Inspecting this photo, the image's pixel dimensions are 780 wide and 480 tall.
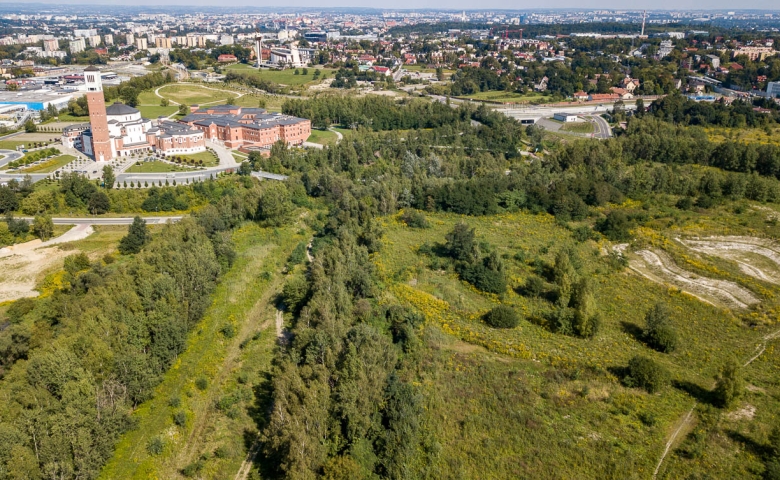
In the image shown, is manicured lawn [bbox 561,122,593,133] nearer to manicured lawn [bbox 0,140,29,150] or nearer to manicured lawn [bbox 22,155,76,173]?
manicured lawn [bbox 22,155,76,173]

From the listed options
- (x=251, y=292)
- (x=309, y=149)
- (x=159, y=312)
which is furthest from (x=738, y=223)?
(x=309, y=149)

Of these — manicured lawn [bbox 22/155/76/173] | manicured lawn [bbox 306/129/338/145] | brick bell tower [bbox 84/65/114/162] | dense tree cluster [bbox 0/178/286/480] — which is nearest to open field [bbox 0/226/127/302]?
dense tree cluster [bbox 0/178/286/480]

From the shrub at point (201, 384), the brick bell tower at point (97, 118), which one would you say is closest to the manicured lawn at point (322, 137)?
the brick bell tower at point (97, 118)

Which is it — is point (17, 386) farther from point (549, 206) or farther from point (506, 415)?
point (549, 206)

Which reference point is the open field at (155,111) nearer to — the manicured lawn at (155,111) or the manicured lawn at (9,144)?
the manicured lawn at (155,111)

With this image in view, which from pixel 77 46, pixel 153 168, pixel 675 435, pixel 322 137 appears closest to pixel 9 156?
pixel 153 168

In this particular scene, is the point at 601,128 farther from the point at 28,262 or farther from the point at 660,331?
Result: the point at 28,262
